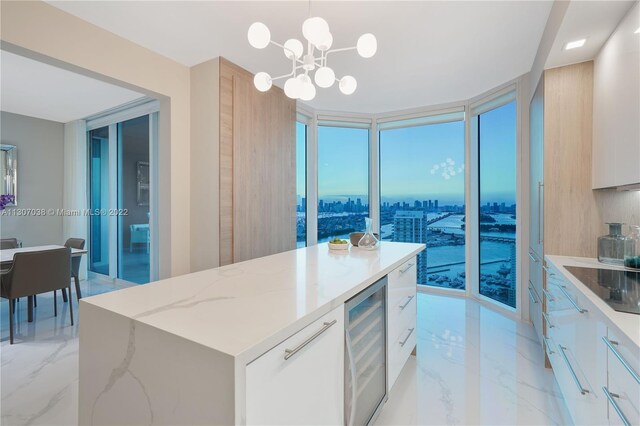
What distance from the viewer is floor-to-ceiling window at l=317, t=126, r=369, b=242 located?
4.66 m

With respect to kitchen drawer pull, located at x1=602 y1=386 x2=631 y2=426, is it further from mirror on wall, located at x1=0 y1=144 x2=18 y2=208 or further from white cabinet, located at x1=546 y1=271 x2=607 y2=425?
mirror on wall, located at x1=0 y1=144 x2=18 y2=208

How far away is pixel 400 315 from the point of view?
1.98 meters

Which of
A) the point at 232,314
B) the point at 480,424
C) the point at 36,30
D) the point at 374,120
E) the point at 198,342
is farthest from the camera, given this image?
the point at 374,120

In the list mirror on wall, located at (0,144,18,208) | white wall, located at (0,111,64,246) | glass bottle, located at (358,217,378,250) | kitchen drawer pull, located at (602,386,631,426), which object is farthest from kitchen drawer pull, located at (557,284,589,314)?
white wall, located at (0,111,64,246)

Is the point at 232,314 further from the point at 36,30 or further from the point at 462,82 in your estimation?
the point at 462,82

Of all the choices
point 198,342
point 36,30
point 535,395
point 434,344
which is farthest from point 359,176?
point 198,342

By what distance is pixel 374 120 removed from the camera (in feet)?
15.1

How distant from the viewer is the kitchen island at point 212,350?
77 centimetres

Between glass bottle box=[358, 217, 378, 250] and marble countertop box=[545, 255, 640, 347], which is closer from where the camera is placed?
marble countertop box=[545, 255, 640, 347]

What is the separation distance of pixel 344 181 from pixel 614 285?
354 centimetres

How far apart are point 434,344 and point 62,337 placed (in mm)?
3508

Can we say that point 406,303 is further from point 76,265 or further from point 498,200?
point 76,265

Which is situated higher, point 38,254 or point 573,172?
point 573,172

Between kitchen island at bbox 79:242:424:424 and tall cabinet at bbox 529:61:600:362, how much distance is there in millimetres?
1754
